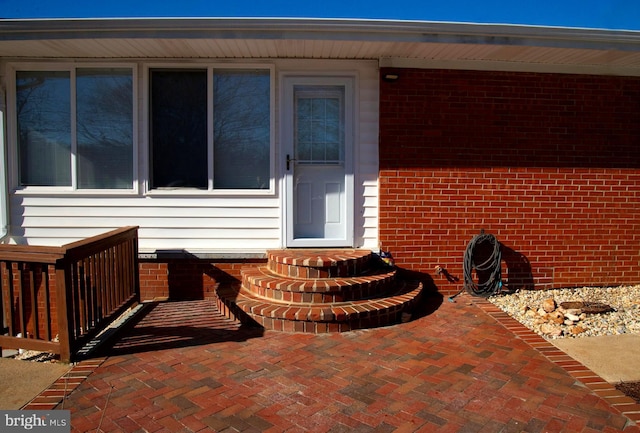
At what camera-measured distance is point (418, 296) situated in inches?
196

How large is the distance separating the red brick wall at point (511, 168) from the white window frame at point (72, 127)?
9.68 feet

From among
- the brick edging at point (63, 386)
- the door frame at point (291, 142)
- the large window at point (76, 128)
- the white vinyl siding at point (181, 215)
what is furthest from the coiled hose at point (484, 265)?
the large window at point (76, 128)

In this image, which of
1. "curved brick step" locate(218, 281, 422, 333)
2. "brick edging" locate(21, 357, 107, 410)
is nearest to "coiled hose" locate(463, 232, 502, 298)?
"curved brick step" locate(218, 281, 422, 333)

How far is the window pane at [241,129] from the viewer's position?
18.1ft

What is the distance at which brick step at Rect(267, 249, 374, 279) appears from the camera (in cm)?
475

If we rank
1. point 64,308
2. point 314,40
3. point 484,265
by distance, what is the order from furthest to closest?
1. point 484,265
2. point 314,40
3. point 64,308

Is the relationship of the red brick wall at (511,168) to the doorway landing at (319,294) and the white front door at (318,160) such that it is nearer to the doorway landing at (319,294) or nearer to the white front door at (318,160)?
the white front door at (318,160)

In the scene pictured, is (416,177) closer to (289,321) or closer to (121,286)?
(289,321)


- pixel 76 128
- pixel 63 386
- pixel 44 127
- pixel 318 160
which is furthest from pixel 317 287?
pixel 44 127

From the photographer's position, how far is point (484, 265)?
5512 mm

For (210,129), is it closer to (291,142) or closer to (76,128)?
(291,142)

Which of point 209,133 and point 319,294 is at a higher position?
point 209,133

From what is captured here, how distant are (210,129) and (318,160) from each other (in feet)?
4.43

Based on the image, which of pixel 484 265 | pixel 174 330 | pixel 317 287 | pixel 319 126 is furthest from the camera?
pixel 319 126
